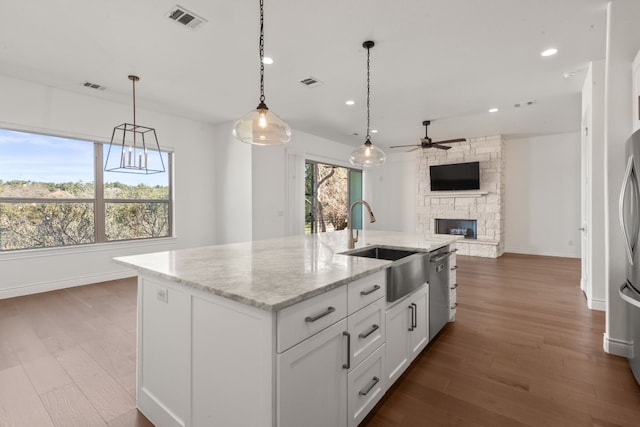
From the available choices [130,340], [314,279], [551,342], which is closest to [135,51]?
[130,340]

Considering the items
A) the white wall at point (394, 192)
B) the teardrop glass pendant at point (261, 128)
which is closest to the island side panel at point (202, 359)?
the teardrop glass pendant at point (261, 128)

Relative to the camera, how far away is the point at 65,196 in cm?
439

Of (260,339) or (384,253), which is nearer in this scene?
(260,339)

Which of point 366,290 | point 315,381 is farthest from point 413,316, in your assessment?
point 315,381

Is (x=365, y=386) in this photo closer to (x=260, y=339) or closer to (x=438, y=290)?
(x=260, y=339)

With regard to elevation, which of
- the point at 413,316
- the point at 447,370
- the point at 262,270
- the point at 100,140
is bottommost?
the point at 447,370

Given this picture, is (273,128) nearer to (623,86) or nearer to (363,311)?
(363,311)

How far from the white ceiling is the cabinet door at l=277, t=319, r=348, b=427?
7.96 ft

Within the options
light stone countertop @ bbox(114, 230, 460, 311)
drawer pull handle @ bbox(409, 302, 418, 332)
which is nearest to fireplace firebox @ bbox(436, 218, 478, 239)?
light stone countertop @ bbox(114, 230, 460, 311)

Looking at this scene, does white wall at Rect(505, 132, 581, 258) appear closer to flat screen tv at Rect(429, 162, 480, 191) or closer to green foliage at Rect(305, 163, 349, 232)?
flat screen tv at Rect(429, 162, 480, 191)

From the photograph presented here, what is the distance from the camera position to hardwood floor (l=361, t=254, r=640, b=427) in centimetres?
177

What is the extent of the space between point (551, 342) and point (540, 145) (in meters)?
5.79

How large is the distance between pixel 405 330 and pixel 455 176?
612 cm

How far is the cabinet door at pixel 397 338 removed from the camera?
193 centimetres
